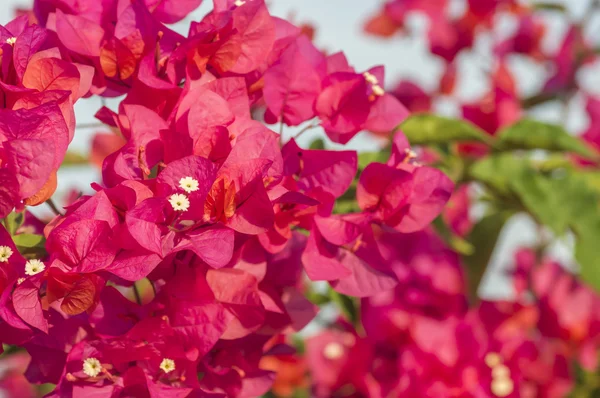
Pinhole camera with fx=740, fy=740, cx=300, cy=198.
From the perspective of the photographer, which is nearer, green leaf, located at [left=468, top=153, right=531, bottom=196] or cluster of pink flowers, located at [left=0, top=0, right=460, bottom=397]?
cluster of pink flowers, located at [left=0, top=0, right=460, bottom=397]

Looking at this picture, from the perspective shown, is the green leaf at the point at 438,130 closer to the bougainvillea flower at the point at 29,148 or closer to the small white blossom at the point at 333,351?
the small white blossom at the point at 333,351

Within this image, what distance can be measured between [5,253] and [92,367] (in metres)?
0.10

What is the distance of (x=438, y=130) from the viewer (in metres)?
0.82

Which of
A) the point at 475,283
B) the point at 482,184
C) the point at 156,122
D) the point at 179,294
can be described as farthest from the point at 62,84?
the point at 475,283

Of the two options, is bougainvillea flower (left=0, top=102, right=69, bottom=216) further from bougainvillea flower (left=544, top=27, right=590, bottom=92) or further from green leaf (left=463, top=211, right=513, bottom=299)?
bougainvillea flower (left=544, top=27, right=590, bottom=92)

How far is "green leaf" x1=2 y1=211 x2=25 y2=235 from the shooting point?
53 centimetres

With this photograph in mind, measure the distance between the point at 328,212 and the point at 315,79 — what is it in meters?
0.12

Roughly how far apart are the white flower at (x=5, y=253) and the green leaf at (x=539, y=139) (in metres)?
0.59

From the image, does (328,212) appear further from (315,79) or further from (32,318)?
(32,318)

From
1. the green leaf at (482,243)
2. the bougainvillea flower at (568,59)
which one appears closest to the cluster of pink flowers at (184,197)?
the green leaf at (482,243)

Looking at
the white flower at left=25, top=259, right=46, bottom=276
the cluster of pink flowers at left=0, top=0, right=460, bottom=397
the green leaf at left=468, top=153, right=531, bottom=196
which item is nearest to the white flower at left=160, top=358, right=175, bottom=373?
the cluster of pink flowers at left=0, top=0, right=460, bottom=397

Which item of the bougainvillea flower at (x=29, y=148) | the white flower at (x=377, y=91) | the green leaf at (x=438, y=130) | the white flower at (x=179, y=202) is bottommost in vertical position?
the green leaf at (x=438, y=130)

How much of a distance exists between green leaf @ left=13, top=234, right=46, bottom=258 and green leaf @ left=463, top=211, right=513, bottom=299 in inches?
25.9

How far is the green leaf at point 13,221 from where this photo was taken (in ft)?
1.73
